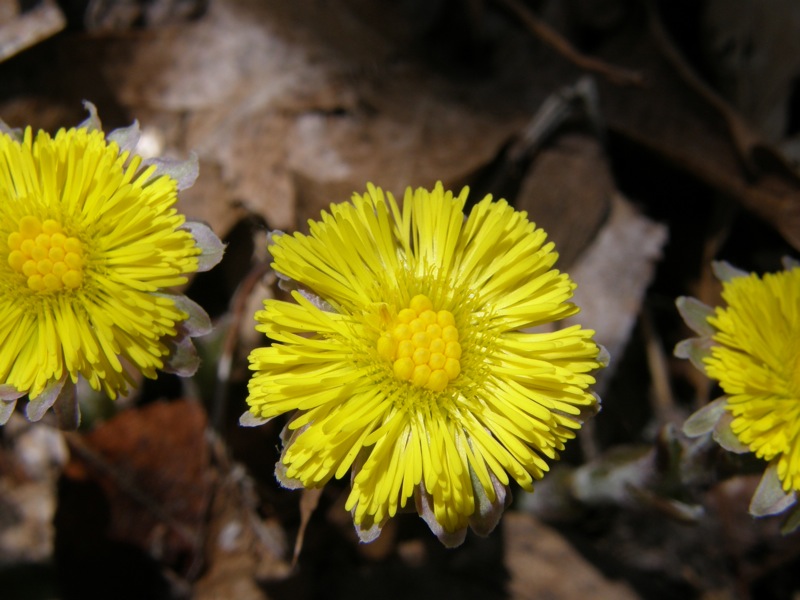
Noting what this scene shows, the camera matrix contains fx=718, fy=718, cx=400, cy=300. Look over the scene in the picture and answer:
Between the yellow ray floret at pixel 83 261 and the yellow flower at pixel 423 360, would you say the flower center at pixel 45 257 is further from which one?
the yellow flower at pixel 423 360

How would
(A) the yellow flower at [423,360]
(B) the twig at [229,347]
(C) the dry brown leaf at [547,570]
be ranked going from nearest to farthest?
(A) the yellow flower at [423,360]
(B) the twig at [229,347]
(C) the dry brown leaf at [547,570]

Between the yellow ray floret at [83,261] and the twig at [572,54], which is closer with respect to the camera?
the yellow ray floret at [83,261]

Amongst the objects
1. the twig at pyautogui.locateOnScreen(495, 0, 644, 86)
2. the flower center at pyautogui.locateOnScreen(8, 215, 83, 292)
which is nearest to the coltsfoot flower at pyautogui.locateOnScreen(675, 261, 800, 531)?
the twig at pyautogui.locateOnScreen(495, 0, 644, 86)

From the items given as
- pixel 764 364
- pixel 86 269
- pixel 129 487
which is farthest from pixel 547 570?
pixel 86 269

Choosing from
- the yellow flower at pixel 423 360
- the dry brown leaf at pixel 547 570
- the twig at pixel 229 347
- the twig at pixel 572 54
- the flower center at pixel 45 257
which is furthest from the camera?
the twig at pixel 572 54

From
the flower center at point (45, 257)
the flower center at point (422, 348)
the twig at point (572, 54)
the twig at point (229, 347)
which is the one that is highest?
the twig at point (572, 54)

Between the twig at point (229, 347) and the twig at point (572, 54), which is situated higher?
the twig at point (572, 54)

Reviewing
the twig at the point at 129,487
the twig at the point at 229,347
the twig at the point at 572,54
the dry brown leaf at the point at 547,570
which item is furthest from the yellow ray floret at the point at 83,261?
the twig at the point at 572,54

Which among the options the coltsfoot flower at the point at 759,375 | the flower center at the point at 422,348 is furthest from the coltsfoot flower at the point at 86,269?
the coltsfoot flower at the point at 759,375
